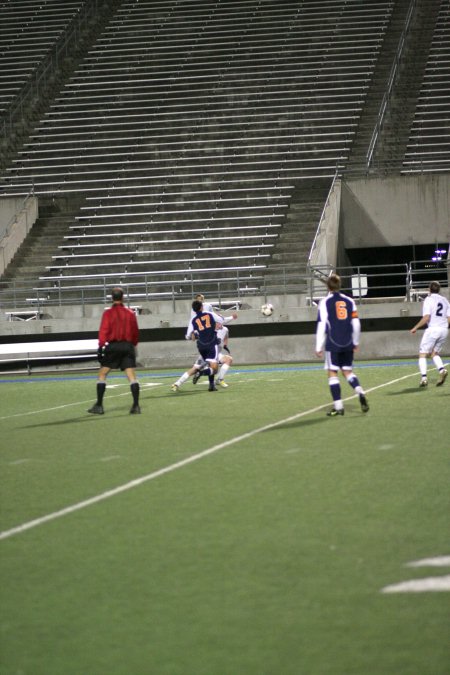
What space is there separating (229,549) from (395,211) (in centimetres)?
3085

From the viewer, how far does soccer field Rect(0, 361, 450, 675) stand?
4.89 meters

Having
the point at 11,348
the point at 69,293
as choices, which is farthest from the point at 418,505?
the point at 69,293

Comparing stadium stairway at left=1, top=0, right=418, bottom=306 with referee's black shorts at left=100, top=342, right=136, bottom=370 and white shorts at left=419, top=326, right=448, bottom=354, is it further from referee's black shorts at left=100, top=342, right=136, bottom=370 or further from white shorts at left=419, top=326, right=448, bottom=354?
referee's black shorts at left=100, top=342, right=136, bottom=370

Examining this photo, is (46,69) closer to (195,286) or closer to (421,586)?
(195,286)

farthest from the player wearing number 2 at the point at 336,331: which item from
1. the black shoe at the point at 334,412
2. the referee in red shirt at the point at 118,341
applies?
the referee in red shirt at the point at 118,341

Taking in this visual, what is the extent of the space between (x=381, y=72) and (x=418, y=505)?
37.7m

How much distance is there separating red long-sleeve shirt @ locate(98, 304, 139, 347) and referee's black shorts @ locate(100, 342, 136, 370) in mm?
89

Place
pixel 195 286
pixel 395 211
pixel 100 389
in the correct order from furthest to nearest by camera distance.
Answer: pixel 395 211 < pixel 195 286 < pixel 100 389

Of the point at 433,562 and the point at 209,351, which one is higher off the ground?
the point at 209,351

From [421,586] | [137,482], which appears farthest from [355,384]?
[421,586]

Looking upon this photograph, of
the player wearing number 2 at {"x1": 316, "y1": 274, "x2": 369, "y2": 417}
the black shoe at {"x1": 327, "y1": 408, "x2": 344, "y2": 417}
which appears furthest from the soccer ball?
the black shoe at {"x1": 327, "y1": 408, "x2": 344, "y2": 417}

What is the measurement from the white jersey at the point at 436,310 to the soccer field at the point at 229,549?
4.98 metres

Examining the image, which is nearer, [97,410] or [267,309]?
[97,410]

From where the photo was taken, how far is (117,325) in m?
16.0
